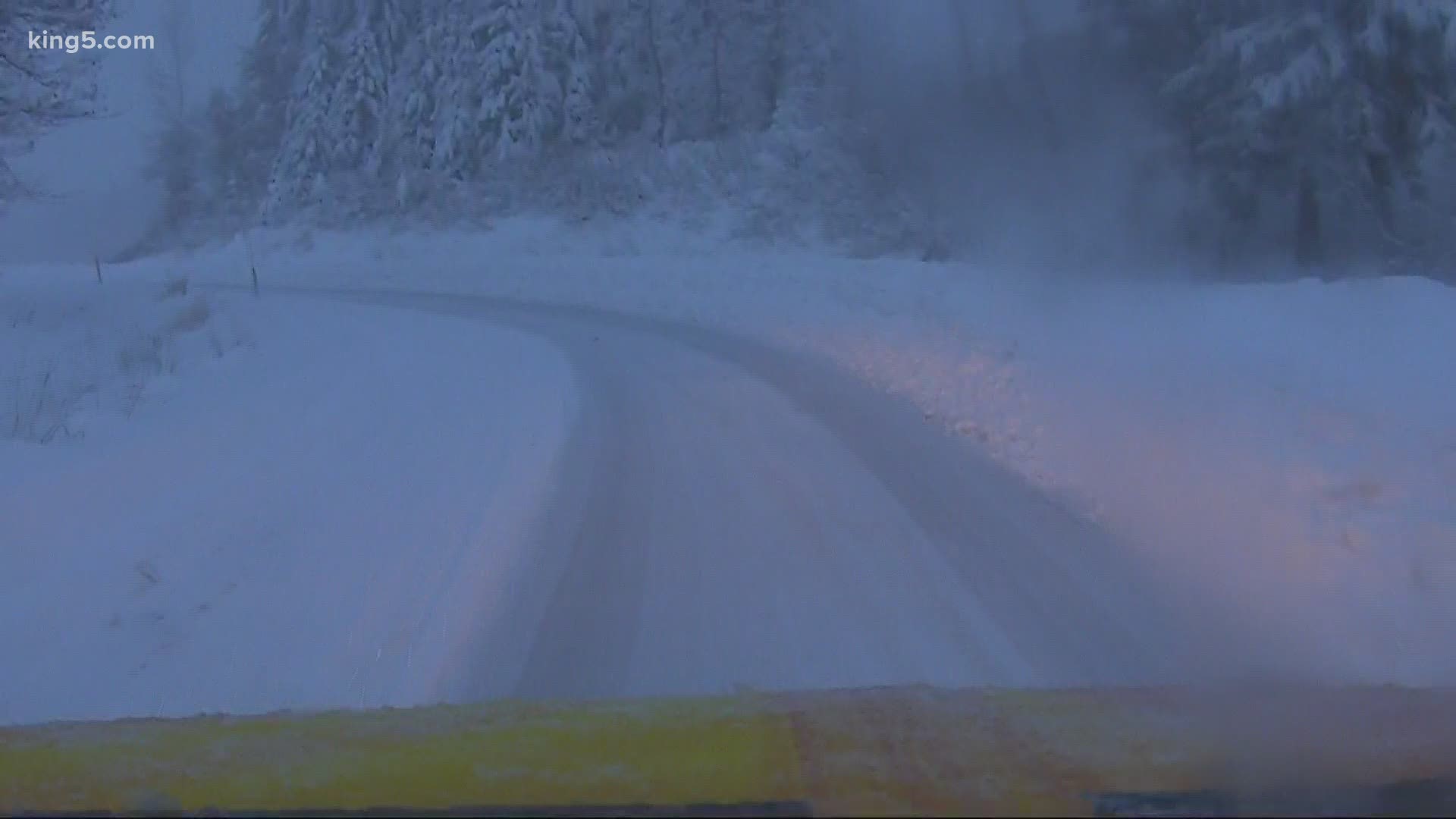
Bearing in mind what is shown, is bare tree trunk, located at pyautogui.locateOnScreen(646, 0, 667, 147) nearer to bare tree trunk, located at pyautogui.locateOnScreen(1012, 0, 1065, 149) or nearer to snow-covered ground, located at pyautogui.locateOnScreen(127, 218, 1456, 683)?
bare tree trunk, located at pyautogui.locateOnScreen(1012, 0, 1065, 149)

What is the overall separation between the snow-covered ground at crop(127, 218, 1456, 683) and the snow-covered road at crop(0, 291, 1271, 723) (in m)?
0.43

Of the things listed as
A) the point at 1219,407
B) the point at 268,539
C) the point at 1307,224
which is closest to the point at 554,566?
the point at 268,539

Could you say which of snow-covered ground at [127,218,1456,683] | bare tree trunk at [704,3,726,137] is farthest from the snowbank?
bare tree trunk at [704,3,726,137]

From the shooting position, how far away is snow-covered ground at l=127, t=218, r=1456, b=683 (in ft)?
20.6

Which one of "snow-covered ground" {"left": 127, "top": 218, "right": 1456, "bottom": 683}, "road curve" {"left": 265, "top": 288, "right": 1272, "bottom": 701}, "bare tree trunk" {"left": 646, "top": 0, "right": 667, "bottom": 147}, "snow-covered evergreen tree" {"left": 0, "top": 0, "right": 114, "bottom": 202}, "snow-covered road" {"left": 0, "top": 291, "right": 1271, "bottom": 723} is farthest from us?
"bare tree trunk" {"left": 646, "top": 0, "right": 667, "bottom": 147}

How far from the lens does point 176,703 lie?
18.6 feet

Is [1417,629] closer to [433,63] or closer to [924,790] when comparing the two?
[924,790]

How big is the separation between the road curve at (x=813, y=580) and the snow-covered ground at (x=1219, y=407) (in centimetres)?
40

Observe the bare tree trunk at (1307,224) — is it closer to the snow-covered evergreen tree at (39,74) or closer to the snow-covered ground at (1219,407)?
the snow-covered ground at (1219,407)

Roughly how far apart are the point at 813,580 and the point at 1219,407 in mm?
4303

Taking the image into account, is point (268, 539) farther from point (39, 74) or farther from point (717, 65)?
point (717, 65)

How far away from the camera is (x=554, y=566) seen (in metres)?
7.22

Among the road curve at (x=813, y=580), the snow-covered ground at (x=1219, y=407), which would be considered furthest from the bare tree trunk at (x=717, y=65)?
the road curve at (x=813, y=580)

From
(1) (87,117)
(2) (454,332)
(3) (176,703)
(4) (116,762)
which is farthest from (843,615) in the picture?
(1) (87,117)
